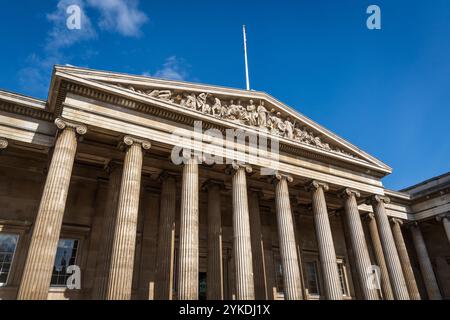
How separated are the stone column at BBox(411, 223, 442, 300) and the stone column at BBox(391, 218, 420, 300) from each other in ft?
7.93

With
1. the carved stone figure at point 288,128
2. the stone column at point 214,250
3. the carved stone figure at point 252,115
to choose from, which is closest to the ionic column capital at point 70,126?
the stone column at point 214,250

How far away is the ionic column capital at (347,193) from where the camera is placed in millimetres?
23031

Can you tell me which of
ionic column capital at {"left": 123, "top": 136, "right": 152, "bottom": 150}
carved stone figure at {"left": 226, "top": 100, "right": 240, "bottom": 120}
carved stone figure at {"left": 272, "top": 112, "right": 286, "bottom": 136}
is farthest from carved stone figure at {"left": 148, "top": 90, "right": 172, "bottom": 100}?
carved stone figure at {"left": 272, "top": 112, "right": 286, "bottom": 136}

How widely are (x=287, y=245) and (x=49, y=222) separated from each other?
1200 cm

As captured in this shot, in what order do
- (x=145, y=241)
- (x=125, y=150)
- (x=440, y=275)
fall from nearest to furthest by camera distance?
(x=125, y=150) < (x=145, y=241) < (x=440, y=275)

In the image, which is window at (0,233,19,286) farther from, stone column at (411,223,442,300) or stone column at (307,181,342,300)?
stone column at (411,223,442,300)

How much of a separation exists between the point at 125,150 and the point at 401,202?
25349mm

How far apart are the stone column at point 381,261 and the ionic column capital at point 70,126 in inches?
848

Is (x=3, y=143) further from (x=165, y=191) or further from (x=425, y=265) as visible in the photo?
(x=425, y=265)

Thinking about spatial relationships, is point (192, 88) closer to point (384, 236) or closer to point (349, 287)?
point (384, 236)

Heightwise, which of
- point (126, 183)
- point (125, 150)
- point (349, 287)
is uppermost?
point (125, 150)

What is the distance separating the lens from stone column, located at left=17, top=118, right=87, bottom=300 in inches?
482

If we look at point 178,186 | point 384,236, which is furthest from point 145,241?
point 384,236

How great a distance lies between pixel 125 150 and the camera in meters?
16.6
